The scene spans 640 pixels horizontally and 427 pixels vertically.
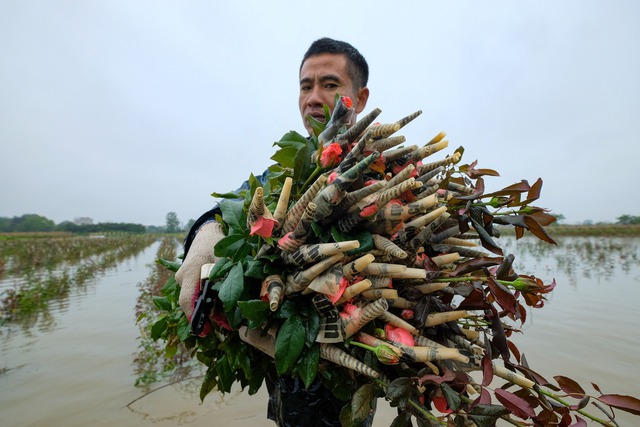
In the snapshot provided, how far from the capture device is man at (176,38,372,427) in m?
1.19

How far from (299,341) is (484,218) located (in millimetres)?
707

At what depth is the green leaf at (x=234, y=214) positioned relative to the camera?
108 centimetres

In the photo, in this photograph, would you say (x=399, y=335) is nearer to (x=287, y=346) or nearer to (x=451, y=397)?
(x=451, y=397)

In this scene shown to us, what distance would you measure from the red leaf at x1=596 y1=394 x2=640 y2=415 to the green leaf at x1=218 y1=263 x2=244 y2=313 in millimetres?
998

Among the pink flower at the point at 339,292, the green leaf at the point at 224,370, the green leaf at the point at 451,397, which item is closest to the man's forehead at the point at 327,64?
the pink flower at the point at 339,292

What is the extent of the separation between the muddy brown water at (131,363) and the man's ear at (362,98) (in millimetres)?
2796

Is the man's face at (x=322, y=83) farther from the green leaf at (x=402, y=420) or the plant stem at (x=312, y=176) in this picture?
the green leaf at (x=402, y=420)

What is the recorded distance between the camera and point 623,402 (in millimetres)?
874

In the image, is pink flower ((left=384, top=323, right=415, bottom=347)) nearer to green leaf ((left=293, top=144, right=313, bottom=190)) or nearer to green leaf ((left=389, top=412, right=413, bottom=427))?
green leaf ((left=389, top=412, right=413, bottom=427))

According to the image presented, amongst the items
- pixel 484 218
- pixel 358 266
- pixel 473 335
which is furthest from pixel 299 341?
pixel 484 218

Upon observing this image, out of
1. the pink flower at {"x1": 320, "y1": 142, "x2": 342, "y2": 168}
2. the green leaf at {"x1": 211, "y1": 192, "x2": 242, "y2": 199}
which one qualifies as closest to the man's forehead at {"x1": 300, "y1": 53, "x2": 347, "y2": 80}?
the green leaf at {"x1": 211, "y1": 192, "x2": 242, "y2": 199}

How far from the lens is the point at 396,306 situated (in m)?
1.01

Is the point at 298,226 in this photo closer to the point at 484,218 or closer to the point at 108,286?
the point at 484,218

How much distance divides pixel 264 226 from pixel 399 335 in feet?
1.57
